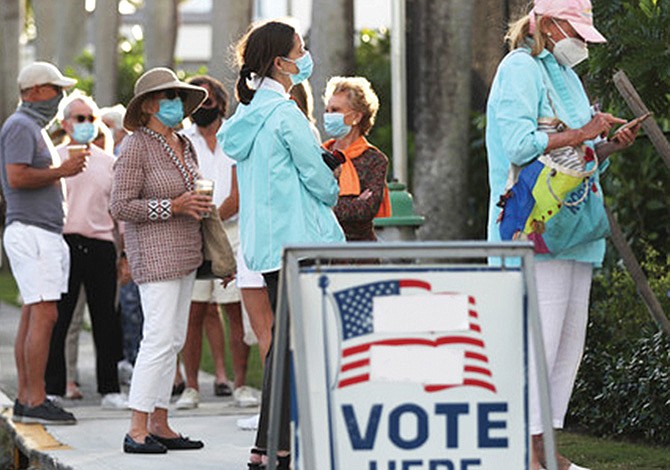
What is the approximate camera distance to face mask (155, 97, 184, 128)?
967cm

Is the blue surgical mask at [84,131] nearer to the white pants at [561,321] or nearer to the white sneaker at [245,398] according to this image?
the white sneaker at [245,398]

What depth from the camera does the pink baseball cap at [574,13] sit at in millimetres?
7828

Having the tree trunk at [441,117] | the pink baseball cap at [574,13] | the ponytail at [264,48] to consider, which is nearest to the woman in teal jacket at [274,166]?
the ponytail at [264,48]

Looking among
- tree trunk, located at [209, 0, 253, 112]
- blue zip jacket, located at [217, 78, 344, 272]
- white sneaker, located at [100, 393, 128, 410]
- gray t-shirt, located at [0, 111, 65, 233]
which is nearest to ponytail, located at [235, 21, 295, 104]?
blue zip jacket, located at [217, 78, 344, 272]

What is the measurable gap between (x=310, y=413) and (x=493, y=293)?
726 mm

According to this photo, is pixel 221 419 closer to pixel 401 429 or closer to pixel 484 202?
pixel 401 429

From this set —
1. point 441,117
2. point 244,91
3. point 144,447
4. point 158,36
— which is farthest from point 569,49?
point 158,36

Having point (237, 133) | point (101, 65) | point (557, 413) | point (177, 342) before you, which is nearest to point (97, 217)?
point (177, 342)

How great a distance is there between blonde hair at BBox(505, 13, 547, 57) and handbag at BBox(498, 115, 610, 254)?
0.32 meters

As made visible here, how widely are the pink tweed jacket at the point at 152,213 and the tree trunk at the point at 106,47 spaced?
20.6 metres

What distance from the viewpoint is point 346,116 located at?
977 centimetres

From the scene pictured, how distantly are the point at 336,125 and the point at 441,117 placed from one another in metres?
7.62

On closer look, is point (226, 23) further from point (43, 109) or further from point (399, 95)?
point (43, 109)

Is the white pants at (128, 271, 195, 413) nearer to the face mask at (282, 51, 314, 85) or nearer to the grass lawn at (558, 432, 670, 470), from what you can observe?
the face mask at (282, 51, 314, 85)
